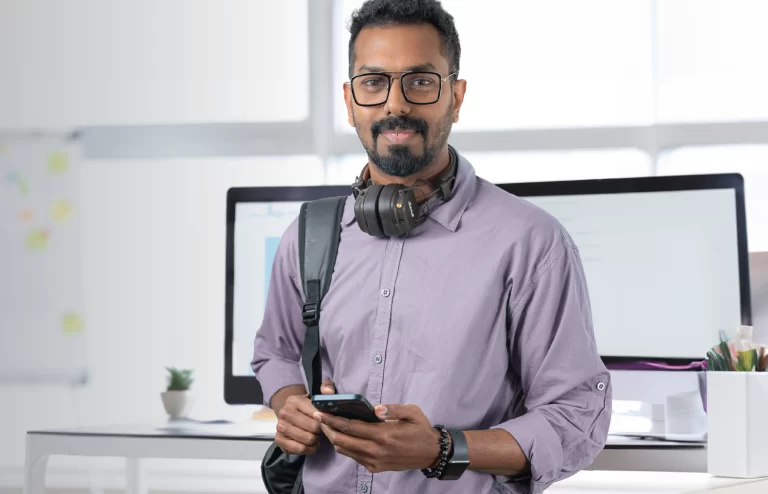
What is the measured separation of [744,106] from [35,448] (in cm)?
314

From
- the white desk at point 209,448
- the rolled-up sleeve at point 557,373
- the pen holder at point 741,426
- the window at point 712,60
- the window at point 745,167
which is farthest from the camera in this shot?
the window at point 712,60

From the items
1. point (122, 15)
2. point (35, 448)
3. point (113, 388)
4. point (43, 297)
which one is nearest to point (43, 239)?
point (43, 297)

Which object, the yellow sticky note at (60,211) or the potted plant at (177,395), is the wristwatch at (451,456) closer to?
the potted plant at (177,395)

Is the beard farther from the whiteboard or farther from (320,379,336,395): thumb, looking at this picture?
the whiteboard

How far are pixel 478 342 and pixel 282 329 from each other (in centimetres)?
39

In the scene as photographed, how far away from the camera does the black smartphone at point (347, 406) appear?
1.11 m

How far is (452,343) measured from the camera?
1246mm

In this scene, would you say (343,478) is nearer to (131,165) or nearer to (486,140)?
(486,140)

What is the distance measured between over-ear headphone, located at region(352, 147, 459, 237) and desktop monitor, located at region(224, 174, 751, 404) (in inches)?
32.4

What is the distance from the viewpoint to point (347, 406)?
1.13 m

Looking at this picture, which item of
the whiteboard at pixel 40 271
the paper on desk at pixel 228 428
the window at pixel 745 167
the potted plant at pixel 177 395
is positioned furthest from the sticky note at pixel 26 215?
the window at pixel 745 167

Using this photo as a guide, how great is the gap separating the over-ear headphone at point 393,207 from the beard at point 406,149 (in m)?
0.03

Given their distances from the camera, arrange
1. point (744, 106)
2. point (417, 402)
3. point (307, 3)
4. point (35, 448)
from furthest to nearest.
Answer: point (307, 3) → point (744, 106) → point (35, 448) → point (417, 402)

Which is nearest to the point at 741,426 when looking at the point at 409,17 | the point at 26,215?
the point at 409,17
